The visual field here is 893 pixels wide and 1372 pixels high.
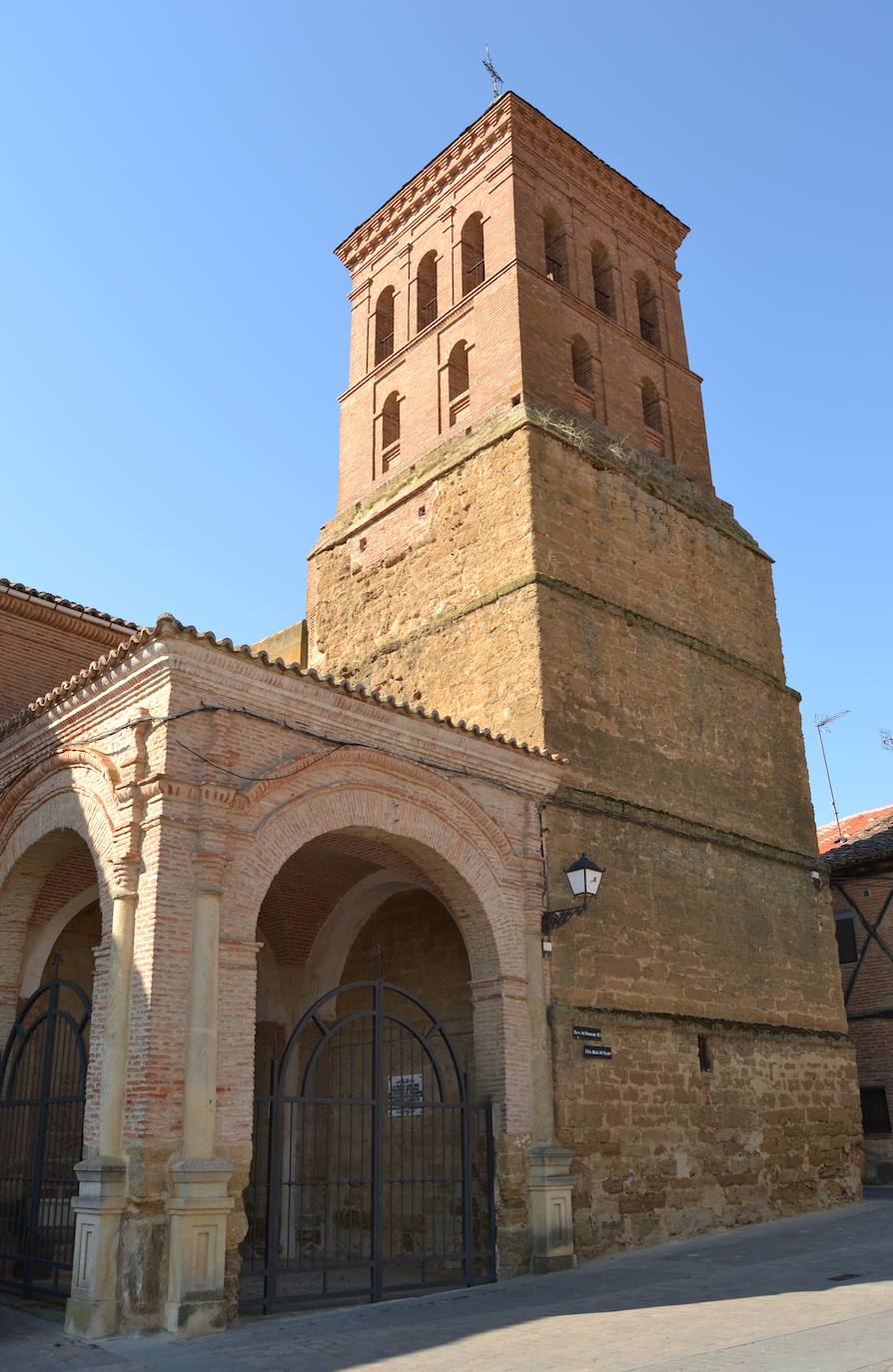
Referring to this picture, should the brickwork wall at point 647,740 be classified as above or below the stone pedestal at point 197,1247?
above

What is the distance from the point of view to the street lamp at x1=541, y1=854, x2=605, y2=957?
11453 millimetres

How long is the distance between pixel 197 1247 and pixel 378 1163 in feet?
6.46

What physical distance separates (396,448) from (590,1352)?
13.7 m

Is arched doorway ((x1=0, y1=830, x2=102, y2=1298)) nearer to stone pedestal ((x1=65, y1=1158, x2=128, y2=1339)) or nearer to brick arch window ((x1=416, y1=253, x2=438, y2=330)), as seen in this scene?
stone pedestal ((x1=65, y1=1158, x2=128, y2=1339))

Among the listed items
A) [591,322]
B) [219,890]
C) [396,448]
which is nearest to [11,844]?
[219,890]

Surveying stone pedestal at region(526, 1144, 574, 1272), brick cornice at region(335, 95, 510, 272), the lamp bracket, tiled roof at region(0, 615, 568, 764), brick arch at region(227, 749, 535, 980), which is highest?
brick cornice at region(335, 95, 510, 272)

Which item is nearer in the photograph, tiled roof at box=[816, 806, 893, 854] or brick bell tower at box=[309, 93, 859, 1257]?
brick bell tower at box=[309, 93, 859, 1257]

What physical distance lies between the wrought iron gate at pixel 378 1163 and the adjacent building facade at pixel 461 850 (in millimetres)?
70

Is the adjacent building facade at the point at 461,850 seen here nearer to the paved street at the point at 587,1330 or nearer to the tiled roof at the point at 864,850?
the paved street at the point at 587,1330

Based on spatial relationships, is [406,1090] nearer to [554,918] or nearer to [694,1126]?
[554,918]

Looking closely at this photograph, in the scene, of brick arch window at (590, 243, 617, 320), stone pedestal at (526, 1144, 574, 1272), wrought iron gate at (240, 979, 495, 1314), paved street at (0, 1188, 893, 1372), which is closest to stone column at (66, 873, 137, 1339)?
paved street at (0, 1188, 893, 1372)

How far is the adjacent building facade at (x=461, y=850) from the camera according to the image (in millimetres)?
8797

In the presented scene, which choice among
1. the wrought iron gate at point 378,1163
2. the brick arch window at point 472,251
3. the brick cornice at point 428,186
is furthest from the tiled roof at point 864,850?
the brick cornice at point 428,186

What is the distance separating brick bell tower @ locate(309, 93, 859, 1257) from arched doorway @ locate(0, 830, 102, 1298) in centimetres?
478
